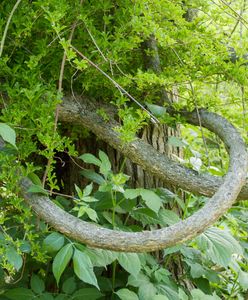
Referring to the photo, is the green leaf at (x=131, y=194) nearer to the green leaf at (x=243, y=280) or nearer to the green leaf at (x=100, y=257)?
the green leaf at (x=100, y=257)

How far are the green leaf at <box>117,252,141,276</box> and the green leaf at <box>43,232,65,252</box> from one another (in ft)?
0.81

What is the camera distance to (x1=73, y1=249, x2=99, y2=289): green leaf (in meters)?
1.43

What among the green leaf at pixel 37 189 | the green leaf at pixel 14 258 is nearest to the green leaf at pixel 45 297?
the green leaf at pixel 14 258

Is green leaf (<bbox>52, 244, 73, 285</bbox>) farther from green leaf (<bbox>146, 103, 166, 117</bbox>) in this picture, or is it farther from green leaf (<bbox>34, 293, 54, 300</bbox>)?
green leaf (<bbox>146, 103, 166, 117</bbox>)

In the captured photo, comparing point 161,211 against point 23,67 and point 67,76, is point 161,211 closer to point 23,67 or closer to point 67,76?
point 67,76

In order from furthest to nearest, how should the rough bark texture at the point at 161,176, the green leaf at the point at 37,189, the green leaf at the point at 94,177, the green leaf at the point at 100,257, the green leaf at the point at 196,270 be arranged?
1. the green leaf at the point at 196,270
2. the green leaf at the point at 94,177
3. the green leaf at the point at 100,257
4. the green leaf at the point at 37,189
5. the rough bark texture at the point at 161,176

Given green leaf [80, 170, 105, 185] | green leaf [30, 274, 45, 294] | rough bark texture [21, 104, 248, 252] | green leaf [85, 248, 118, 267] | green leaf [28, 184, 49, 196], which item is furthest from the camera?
green leaf [80, 170, 105, 185]

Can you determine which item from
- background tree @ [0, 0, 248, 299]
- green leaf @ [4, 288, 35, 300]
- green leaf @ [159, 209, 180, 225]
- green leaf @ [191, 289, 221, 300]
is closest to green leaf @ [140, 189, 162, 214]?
background tree @ [0, 0, 248, 299]

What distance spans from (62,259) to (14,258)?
14 cm

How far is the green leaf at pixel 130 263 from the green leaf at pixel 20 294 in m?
0.34

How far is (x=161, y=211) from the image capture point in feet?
6.20

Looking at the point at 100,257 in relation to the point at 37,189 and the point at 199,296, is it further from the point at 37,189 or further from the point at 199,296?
the point at 199,296

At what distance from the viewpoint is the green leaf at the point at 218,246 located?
1790 millimetres

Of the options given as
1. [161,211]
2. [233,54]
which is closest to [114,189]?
[161,211]
